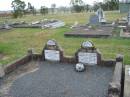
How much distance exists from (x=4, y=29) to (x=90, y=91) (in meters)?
16.8

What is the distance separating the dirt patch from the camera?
6.36 m

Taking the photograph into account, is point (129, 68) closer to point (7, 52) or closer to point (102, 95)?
point (102, 95)

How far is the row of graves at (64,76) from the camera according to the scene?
6020 mm

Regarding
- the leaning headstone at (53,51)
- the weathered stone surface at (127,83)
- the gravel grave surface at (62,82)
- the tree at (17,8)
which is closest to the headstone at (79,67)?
the gravel grave surface at (62,82)

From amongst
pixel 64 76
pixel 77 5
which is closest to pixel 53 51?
pixel 64 76

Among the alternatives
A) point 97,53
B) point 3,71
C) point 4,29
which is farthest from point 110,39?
point 4,29

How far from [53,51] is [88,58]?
1473 mm

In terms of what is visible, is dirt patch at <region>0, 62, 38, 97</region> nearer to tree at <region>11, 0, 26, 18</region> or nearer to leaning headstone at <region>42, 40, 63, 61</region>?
leaning headstone at <region>42, 40, 63, 61</region>

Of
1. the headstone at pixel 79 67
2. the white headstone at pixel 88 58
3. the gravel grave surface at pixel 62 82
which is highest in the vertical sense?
the white headstone at pixel 88 58

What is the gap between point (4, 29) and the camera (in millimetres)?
21266

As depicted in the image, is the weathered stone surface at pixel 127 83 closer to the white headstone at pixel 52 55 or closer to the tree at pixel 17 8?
the white headstone at pixel 52 55

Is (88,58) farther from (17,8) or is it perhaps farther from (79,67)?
(17,8)

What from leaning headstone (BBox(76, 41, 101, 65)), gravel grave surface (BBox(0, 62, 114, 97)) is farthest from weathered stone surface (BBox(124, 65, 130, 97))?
leaning headstone (BBox(76, 41, 101, 65))

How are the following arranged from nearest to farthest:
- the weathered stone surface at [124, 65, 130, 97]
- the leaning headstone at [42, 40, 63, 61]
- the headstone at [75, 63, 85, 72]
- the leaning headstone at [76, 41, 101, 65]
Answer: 1. the weathered stone surface at [124, 65, 130, 97]
2. the headstone at [75, 63, 85, 72]
3. the leaning headstone at [76, 41, 101, 65]
4. the leaning headstone at [42, 40, 63, 61]
